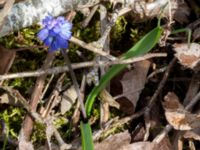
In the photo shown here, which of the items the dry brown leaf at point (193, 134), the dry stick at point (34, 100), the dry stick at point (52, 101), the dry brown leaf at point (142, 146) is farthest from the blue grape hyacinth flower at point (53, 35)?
the dry brown leaf at point (193, 134)

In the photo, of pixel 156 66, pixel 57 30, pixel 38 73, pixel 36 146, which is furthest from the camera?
pixel 156 66

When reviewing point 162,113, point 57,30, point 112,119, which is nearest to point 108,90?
point 112,119

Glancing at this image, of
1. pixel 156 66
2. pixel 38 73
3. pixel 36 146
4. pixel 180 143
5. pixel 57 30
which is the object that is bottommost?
pixel 180 143

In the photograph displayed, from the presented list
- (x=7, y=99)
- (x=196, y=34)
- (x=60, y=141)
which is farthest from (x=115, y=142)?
(x=196, y=34)

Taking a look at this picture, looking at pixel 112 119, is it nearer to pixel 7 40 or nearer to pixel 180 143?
pixel 180 143

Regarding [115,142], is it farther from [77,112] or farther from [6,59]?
[6,59]

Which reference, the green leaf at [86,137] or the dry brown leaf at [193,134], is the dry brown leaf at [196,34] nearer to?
the dry brown leaf at [193,134]
